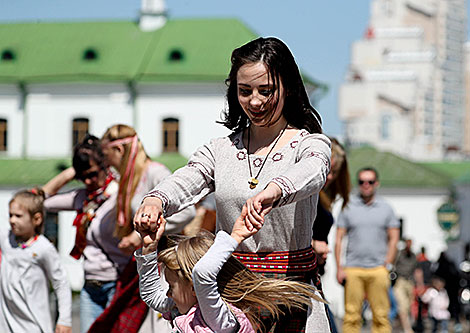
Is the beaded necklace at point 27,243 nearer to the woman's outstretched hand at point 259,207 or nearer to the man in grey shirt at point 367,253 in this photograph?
the woman's outstretched hand at point 259,207

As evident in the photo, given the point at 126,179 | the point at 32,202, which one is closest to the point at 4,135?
the point at 32,202

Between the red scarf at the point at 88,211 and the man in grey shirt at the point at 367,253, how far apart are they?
3413 mm

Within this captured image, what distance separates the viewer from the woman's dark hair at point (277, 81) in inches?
158

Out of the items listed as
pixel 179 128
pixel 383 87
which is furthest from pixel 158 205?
pixel 383 87

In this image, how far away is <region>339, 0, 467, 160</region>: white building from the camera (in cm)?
11250

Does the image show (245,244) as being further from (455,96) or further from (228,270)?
(455,96)

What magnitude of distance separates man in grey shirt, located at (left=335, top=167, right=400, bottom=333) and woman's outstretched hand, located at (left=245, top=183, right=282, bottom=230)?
6330 mm

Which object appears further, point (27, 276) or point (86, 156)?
point (86, 156)

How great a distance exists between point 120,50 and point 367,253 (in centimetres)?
4231

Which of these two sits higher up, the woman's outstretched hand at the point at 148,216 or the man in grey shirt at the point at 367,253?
the woman's outstretched hand at the point at 148,216

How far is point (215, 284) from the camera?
3.71 m

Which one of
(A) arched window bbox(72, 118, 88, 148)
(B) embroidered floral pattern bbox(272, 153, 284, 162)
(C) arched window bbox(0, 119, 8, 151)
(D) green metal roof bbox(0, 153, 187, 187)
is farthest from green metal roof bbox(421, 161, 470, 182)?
(B) embroidered floral pattern bbox(272, 153, 284, 162)

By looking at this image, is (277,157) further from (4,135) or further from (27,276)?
(4,135)

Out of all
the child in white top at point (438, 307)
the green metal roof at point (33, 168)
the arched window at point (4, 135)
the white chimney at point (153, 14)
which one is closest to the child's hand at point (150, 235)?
the child in white top at point (438, 307)
